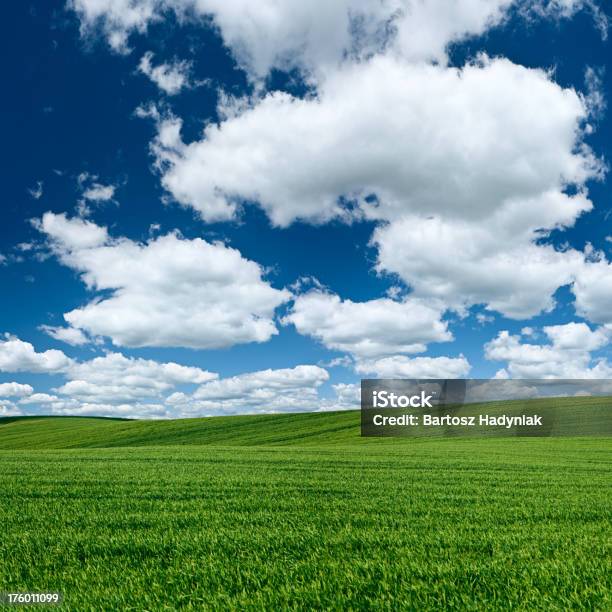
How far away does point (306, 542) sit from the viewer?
7672 mm

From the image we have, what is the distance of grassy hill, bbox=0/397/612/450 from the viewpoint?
65.2 m

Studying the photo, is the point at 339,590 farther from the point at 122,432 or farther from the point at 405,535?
the point at 122,432

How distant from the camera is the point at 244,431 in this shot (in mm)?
72625

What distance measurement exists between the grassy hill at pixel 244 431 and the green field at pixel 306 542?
44138 millimetres

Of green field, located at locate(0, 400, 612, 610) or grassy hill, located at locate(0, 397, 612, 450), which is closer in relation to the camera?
green field, located at locate(0, 400, 612, 610)

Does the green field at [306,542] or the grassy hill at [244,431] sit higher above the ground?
the green field at [306,542]

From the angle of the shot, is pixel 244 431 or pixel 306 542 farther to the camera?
pixel 244 431

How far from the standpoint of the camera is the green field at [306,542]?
18.1ft

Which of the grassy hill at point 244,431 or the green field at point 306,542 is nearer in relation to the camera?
the green field at point 306,542

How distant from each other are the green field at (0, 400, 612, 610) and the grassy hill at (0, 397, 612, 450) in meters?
44.1

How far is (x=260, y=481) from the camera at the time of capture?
52.3 feet

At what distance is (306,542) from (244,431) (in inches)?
2642

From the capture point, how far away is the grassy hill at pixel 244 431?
6519 centimetres

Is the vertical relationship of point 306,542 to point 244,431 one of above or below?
above
